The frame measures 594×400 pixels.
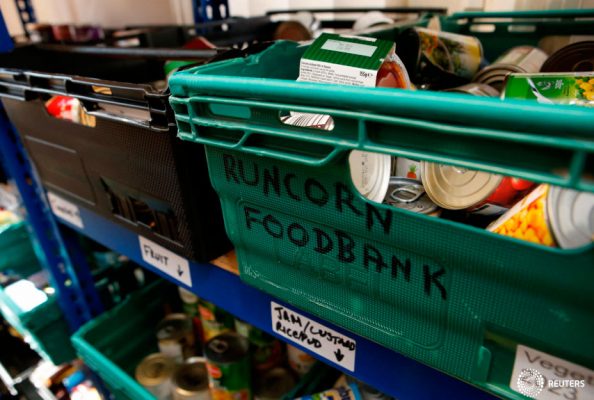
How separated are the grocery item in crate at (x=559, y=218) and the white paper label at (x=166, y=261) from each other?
53 centimetres

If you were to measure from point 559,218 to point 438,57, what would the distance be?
1.96 feet

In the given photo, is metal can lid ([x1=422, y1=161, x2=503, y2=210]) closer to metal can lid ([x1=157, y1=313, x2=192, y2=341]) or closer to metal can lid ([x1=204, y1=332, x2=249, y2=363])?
metal can lid ([x1=204, y1=332, x2=249, y2=363])

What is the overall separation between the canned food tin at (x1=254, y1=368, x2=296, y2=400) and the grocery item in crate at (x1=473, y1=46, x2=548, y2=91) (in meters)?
0.83

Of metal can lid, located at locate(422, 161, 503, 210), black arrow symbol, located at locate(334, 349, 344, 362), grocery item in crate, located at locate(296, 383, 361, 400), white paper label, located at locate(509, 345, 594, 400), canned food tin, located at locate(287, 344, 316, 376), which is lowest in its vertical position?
canned food tin, located at locate(287, 344, 316, 376)

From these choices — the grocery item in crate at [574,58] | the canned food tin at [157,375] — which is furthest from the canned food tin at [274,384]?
the grocery item in crate at [574,58]

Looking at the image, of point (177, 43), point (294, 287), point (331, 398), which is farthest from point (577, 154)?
point (177, 43)

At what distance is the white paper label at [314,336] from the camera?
1.82 ft

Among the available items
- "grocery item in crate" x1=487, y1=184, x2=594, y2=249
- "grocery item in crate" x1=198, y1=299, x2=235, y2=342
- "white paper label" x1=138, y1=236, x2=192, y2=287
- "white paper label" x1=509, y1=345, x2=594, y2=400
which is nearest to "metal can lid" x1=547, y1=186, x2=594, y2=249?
"grocery item in crate" x1=487, y1=184, x2=594, y2=249

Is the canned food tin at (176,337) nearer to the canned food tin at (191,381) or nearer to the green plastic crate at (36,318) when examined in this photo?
the canned food tin at (191,381)

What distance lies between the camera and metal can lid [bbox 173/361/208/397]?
3.21 feet

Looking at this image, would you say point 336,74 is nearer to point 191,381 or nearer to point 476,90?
point 476,90

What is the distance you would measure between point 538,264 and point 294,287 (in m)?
0.30

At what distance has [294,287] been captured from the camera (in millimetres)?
539

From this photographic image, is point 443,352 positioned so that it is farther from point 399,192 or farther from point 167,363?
point 167,363
